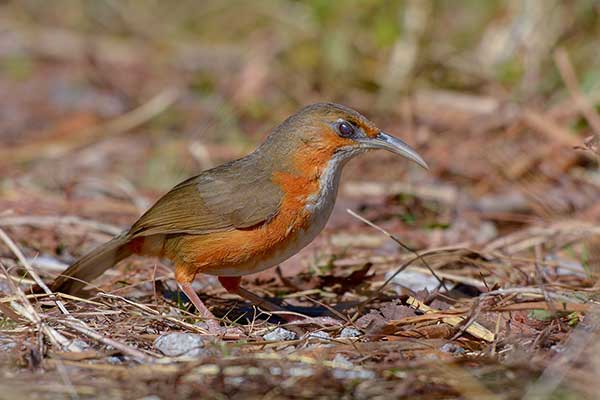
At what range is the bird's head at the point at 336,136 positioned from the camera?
4.77 meters

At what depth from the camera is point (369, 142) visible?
4.79 meters

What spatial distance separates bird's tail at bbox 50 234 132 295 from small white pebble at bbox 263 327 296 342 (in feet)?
3.38

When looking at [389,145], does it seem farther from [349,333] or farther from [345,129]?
[349,333]

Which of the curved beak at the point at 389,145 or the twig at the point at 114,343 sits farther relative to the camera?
the curved beak at the point at 389,145

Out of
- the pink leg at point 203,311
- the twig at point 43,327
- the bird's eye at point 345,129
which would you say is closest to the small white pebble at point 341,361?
the pink leg at point 203,311

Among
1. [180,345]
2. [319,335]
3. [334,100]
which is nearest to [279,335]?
[319,335]

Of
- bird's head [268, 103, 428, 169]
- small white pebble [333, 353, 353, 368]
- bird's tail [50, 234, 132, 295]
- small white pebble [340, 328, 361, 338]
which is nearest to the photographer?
small white pebble [333, 353, 353, 368]

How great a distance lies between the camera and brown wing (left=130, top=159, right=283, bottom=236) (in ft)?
14.9

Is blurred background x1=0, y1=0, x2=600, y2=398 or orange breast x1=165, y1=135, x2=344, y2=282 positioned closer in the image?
orange breast x1=165, y1=135, x2=344, y2=282

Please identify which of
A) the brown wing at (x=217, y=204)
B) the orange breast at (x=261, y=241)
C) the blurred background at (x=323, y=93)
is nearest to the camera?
the orange breast at (x=261, y=241)

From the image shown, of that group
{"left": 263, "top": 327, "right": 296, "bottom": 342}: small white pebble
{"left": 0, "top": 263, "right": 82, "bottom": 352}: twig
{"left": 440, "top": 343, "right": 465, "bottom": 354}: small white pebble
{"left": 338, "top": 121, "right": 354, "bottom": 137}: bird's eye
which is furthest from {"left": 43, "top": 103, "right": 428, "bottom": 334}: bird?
{"left": 440, "top": 343, "right": 465, "bottom": 354}: small white pebble

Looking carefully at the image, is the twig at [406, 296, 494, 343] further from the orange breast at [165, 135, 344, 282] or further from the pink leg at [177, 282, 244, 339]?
the pink leg at [177, 282, 244, 339]

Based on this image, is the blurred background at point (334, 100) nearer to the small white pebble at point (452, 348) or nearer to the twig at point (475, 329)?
the twig at point (475, 329)

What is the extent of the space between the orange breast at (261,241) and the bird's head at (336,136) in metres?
0.14
